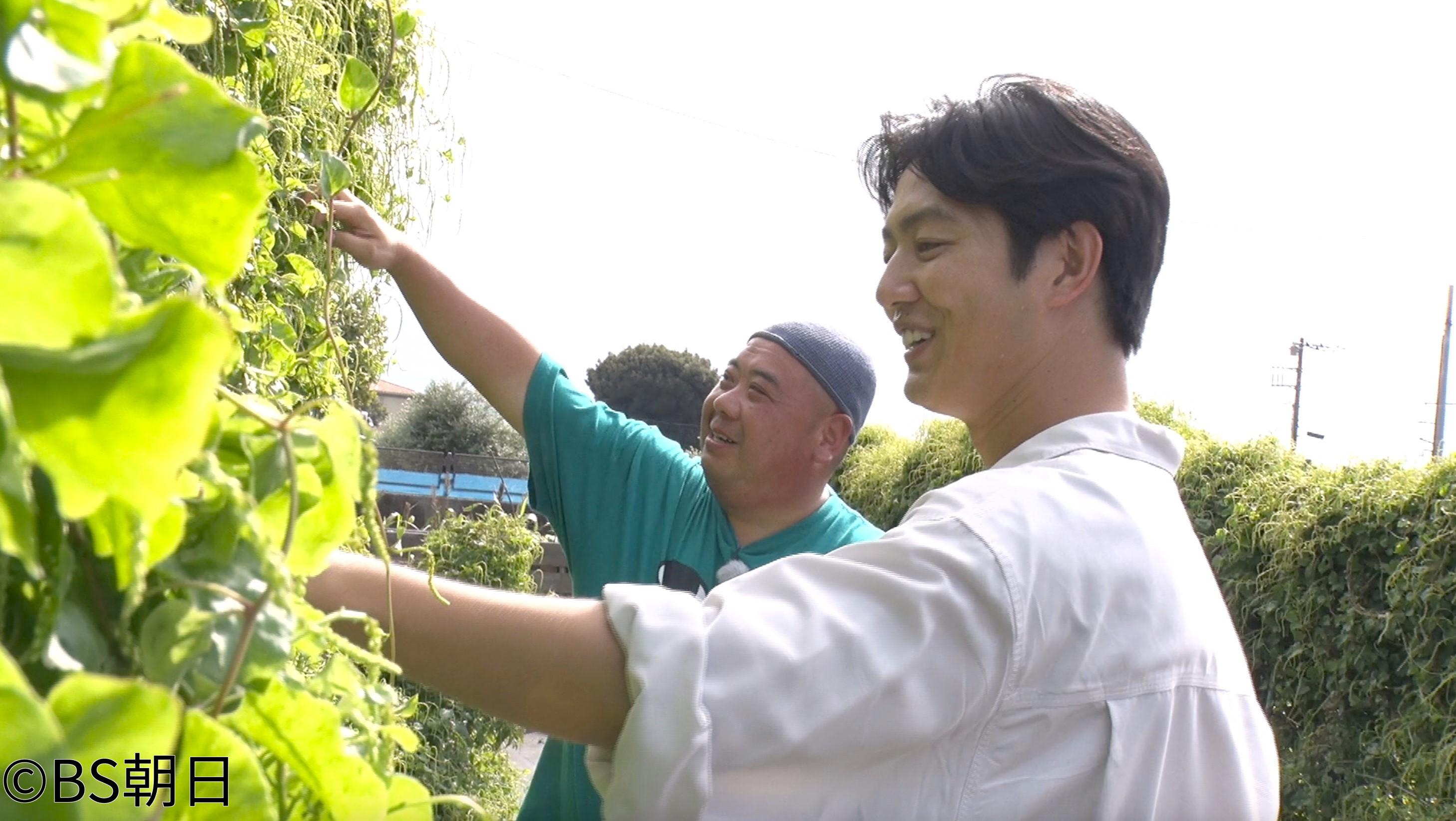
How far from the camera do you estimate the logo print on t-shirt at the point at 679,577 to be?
271cm

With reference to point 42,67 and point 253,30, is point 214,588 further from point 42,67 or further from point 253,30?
point 253,30

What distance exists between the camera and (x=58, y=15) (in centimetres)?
33

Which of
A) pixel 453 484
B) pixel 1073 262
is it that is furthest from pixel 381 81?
pixel 453 484

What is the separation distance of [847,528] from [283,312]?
183 cm

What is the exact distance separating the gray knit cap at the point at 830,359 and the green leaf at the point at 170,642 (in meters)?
2.91

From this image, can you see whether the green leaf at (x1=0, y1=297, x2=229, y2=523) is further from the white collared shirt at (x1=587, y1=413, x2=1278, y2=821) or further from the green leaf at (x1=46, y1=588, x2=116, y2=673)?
the white collared shirt at (x1=587, y1=413, x2=1278, y2=821)

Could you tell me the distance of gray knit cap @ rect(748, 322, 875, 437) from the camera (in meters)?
3.28

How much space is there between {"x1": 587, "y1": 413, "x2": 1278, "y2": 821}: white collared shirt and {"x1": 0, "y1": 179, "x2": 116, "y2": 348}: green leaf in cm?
71

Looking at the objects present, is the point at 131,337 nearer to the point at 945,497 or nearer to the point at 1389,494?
the point at 945,497

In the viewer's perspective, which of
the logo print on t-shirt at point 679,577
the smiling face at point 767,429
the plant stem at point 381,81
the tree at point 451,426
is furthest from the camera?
the tree at point 451,426

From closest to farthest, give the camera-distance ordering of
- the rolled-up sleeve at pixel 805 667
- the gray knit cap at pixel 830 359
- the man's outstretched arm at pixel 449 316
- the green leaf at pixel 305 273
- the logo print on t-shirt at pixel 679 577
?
the rolled-up sleeve at pixel 805 667
the green leaf at pixel 305 273
the man's outstretched arm at pixel 449 316
the logo print on t-shirt at pixel 679 577
the gray knit cap at pixel 830 359

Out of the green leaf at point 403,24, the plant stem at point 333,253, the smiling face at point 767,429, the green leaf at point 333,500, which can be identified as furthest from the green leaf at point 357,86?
the smiling face at point 767,429

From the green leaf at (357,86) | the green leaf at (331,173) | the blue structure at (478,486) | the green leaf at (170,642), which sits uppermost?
the green leaf at (357,86)

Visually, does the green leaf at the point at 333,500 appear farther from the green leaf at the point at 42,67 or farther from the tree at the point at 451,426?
the tree at the point at 451,426
